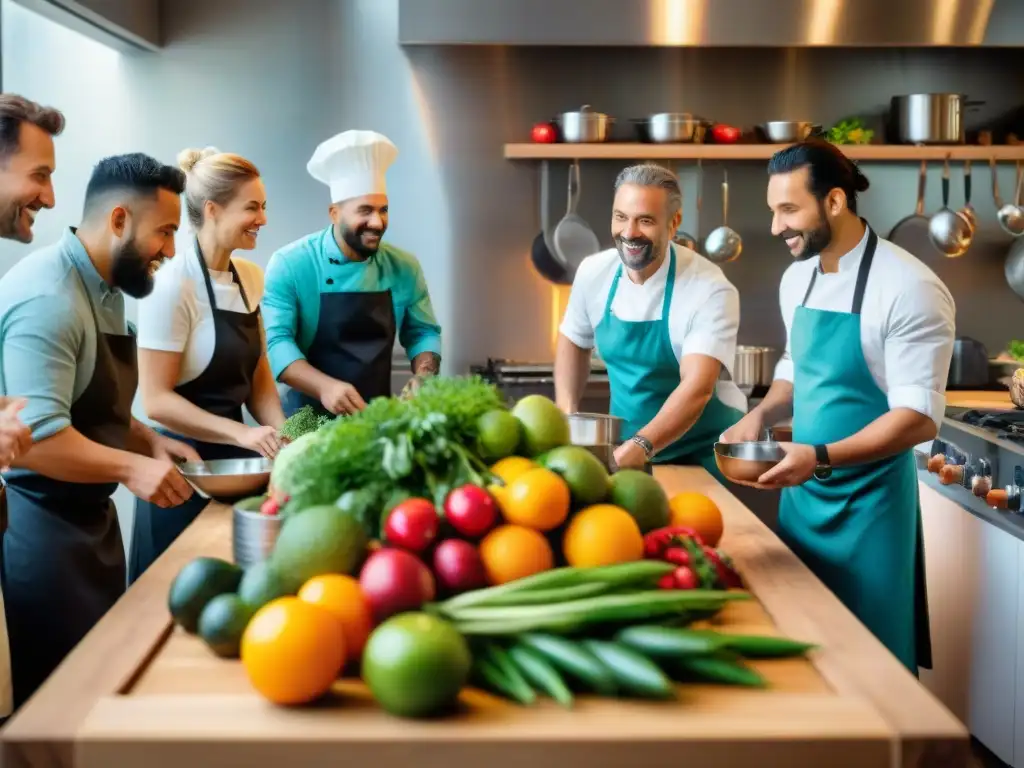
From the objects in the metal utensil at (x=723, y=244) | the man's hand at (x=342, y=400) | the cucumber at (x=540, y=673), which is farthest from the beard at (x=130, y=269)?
the metal utensil at (x=723, y=244)

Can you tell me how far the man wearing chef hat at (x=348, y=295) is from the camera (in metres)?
3.21

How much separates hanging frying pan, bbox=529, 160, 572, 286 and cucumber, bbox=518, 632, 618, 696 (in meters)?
3.44

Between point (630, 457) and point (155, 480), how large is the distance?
0.89 meters

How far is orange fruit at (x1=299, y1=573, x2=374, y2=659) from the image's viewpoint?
4.11 ft

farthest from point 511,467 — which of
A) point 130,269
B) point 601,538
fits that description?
point 130,269

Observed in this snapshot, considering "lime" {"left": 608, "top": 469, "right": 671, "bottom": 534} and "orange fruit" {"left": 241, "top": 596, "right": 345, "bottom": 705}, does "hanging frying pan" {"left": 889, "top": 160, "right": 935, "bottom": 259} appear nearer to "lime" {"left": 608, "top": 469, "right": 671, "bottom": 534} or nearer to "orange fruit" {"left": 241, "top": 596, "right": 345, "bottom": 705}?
"lime" {"left": 608, "top": 469, "right": 671, "bottom": 534}

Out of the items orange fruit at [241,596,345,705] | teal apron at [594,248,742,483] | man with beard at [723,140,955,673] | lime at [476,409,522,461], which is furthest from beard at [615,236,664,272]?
orange fruit at [241,596,345,705]

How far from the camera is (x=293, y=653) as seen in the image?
117 centimetres

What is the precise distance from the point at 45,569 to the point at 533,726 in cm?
127

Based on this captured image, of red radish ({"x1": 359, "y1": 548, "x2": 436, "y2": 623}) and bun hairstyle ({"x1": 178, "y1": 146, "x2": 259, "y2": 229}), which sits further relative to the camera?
bun hairstyle ({"x1": 178, "y1": 146, "x2": 259, "y2": 229})

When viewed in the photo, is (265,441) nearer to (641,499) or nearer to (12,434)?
(12,434)

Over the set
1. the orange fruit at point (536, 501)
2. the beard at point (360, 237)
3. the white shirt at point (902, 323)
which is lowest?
the orange fruit at point (536, 501)

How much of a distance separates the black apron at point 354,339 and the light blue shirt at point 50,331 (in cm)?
121

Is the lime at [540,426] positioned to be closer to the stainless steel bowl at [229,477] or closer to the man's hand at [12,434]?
the stainless steel bowl at [229,477]
